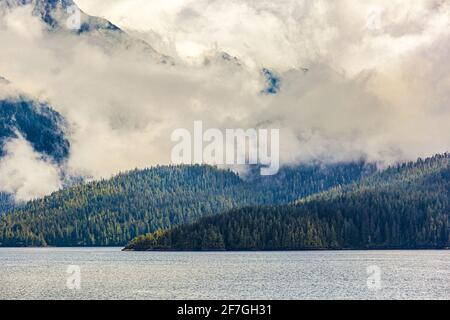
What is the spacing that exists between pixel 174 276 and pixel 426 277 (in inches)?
1954

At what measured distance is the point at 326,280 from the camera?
18812 centimetres

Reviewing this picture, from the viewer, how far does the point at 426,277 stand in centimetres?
19025
